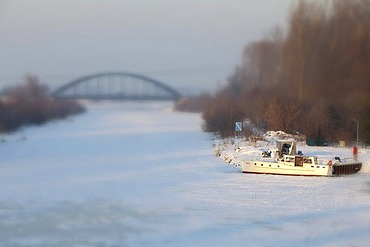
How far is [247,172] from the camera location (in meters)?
16.3

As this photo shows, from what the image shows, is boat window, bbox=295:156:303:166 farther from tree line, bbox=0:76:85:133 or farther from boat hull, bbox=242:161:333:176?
tree line, bbox=0:76:85:133

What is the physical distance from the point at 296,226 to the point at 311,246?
1291 millimetres

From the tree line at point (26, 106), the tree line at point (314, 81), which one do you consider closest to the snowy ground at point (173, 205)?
the tree line at point (314, 81)

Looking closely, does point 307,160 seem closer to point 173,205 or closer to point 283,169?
point 283,169

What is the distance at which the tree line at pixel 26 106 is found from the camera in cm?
3466

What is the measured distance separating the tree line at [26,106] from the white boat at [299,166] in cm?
1924

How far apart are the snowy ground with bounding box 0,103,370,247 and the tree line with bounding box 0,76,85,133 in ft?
49.3

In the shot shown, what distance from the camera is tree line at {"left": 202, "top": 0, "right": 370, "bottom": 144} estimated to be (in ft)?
84.4

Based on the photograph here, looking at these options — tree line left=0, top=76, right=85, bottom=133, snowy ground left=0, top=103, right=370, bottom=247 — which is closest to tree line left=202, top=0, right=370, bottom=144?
snowy ground left=0, top=103, right=370, bottom=247

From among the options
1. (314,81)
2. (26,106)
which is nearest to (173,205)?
(314,81)

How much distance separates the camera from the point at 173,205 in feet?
38.0

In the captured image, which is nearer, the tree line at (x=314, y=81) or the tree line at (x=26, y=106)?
the tree line at (x=314, y=81)

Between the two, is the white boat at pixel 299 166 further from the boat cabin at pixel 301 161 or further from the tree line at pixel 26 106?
the tree line at pixel 26 106

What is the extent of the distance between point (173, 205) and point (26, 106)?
27.9m
